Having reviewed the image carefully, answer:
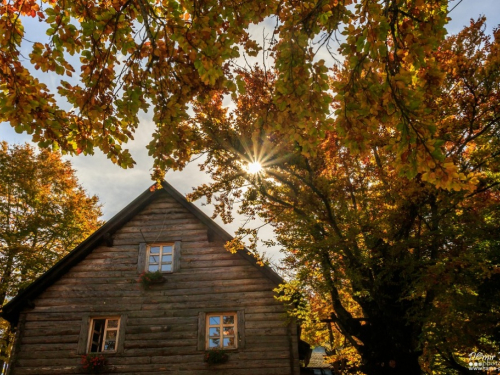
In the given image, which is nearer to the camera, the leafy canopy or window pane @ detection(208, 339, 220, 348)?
the leafy canopy

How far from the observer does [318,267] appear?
36.2ft

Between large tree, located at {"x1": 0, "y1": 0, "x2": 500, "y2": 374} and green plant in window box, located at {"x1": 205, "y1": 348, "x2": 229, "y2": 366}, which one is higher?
large tree, located at {"x1": 0, "y1": 0, "x2": 500, "y2": 374}

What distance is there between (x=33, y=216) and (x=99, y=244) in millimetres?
7649

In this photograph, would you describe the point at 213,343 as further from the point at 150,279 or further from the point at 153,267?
the point at 153,267

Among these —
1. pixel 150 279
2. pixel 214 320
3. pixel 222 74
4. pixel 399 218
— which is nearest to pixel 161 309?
pixel 150 279

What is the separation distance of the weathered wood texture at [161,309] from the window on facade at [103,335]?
298 millimetres

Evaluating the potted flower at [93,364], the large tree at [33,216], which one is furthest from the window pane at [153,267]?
the large tree at [33,216]

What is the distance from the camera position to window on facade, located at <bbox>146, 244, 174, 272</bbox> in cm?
1315

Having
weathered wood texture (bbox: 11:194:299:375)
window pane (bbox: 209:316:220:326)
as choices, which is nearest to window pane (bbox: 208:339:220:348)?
weathered wood texture (bbox: 11:194:299:375)

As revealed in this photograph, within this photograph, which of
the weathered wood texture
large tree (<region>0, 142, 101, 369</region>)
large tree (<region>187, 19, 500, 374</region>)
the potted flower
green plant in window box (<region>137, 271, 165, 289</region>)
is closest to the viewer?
large tree (<region>187, 19, 500, 374</region>)

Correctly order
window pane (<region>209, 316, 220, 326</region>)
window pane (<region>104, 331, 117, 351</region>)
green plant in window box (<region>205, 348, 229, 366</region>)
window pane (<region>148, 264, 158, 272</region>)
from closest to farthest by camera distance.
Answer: green plant in window box (<region>205, 348, 229, 366</region>)
window pane (<region>104, 331, 117, 351</region>)
window pane (<region>209, 316, 220, 326</region>)
window pane (<region>148, 264, 158, 272</region>)

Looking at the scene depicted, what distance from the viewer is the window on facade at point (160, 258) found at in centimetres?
1315

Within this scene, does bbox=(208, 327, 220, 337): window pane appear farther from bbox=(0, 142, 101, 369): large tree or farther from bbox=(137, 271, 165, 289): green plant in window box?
bbox=(0, 142, 101, 369): large tree

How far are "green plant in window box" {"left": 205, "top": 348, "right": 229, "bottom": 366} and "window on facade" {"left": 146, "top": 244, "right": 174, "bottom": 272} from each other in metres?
3.38
